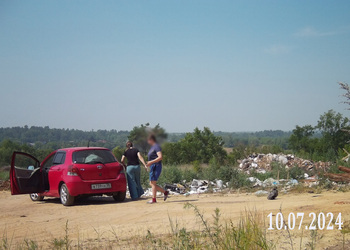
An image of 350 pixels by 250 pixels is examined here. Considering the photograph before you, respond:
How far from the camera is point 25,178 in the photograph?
50.0 feet

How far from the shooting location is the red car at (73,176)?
47.0 feet

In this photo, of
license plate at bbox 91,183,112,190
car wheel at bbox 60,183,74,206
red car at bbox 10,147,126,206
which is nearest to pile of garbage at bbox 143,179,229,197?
red car at bbox 10,147,126,206

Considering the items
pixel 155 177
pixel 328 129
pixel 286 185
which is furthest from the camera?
pixel 328 129

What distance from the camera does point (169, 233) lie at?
341 inches

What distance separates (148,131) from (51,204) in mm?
4216

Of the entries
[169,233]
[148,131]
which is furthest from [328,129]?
[169,233]

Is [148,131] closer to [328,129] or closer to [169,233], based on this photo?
[169,233]

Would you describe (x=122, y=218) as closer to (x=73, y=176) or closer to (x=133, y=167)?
(x=73, y=176)

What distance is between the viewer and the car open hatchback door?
592 inches

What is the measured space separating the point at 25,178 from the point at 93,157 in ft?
7.79

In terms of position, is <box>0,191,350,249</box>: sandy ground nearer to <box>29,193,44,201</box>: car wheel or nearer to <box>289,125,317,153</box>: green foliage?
<box>29,193,44,201</box>: car wheel

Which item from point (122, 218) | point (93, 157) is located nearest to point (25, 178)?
point (93, 157)

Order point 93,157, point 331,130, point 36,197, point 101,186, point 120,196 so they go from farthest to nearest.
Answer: point 331,130
point 36,197
point 120,196
point 93,157
point 101,186

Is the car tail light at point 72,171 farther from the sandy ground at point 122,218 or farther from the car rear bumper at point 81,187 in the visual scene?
the sandy ground at point 122,218
